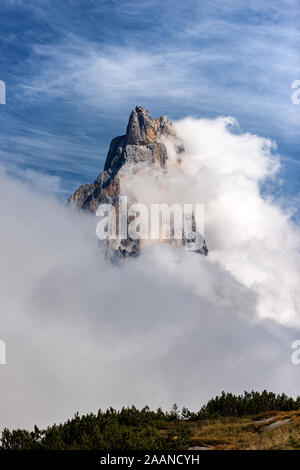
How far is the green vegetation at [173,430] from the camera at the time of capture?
31.2m

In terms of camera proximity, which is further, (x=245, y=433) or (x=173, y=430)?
(x=173, y=430)

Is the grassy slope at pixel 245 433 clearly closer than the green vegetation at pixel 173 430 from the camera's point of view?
Yes

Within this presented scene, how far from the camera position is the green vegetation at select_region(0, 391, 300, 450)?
3116cm

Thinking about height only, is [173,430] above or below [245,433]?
above

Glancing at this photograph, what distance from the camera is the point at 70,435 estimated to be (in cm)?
3619

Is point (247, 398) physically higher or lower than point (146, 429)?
higher

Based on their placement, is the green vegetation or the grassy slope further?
the green vegetation

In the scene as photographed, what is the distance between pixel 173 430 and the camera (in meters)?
36.4
